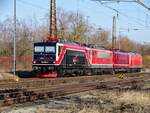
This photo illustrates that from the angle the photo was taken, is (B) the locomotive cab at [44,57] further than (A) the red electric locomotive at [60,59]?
No

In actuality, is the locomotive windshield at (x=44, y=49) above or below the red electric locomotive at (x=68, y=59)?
above

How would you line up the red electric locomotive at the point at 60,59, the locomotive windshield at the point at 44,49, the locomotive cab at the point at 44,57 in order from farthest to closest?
1. the locomotive windshield at the point at 44,49
2. the red electric locomotive at the point at 60,59
3. the locomotive cab at the point at 44,57

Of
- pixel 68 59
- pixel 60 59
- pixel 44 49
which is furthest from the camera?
pixel 68 59

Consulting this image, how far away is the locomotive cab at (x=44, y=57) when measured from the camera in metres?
38.6

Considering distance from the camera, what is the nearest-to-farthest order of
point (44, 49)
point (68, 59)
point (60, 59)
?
1. point (60, 59)
2. point (44, 49)
3. point (68, 59)

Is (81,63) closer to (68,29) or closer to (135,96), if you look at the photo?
(135,96)

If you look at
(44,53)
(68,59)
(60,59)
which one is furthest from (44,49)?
(68,59)

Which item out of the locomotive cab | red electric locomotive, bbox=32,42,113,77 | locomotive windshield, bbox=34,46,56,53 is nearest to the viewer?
the locomotive cab

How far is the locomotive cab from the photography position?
127ft

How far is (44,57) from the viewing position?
39219mm

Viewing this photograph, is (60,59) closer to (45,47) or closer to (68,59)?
(68,59)

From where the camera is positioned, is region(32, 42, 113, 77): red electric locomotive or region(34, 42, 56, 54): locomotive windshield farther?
region(34, 42, 56, 54): locomotive windshield

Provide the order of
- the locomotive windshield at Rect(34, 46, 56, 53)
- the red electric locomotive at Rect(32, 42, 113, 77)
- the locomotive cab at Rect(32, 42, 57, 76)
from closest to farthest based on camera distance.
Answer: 1. the locomotive cab at Rect(32, 42, 57, 76)
2. the red electric locomotive at Rect(32, 42, 113, 77)
3. the locomotive windshield at Rect(34, 46, 56, 53)

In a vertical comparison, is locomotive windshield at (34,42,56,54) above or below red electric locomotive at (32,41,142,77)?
above
